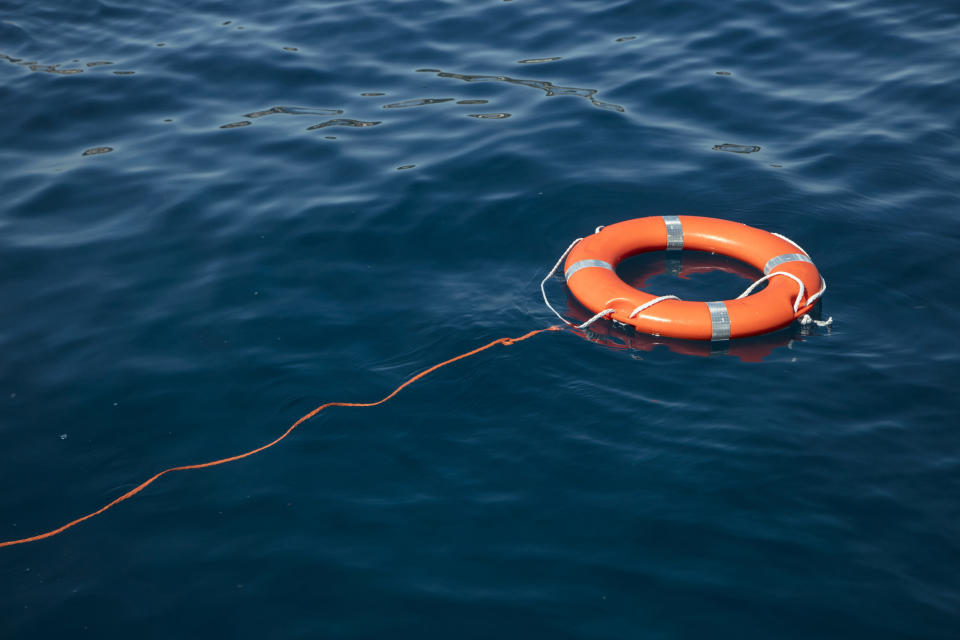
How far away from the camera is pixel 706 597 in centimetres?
329

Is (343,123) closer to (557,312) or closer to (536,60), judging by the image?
(536,60)

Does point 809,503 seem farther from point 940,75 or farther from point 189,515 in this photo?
point 940,75

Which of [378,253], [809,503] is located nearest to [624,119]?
[378,253]

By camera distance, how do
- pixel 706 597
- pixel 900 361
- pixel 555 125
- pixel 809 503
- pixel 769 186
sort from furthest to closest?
pixel 555 125, pixel 769 186, pixel 900 361, pixel 809 503, pixel 706 597

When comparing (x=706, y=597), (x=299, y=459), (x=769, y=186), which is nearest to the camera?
(x=706, y=597)

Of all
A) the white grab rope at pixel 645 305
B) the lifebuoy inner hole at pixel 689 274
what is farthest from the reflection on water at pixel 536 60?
the white grab rope at pixel 645 305

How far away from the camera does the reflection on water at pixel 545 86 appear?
291 inches

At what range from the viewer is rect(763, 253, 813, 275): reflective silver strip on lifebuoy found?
16.5 feet

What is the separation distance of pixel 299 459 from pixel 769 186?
12.8 ft

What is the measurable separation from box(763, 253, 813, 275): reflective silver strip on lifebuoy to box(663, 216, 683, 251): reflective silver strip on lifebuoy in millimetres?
589

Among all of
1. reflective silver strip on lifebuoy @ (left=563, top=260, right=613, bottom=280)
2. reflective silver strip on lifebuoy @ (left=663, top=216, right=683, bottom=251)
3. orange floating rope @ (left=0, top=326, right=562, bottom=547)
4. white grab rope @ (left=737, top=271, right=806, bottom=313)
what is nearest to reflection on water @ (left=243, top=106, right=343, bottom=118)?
reflective silver strip on lifebuoy @ (left=563, top=260, right=613, bottom=280)

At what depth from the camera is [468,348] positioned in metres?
4.70

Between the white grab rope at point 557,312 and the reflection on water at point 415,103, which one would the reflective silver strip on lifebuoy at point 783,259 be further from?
the reflection on water at point 415,103

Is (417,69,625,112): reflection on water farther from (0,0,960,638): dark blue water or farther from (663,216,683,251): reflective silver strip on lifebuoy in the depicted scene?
(663,216,683,251): reflective silver strip on lifebuoy
